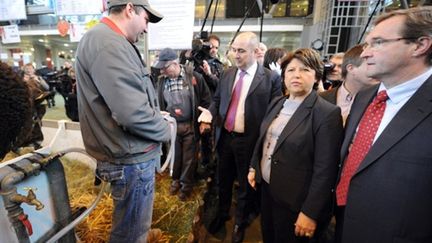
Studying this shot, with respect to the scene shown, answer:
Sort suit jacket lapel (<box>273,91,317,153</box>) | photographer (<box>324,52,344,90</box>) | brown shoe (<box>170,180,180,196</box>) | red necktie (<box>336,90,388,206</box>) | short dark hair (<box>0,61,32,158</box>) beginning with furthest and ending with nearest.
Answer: brown shoe (<box>170,180,180,196</box>) < photographer (<box>324,52,344,90</box>) < suit jacket lapel (<box>273,91,317,153</box>) < red necktie (<box>336,90,388,206</box>) < short dark hair (<box>0,61,32,158</box>)

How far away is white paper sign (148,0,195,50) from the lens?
5.70 feet

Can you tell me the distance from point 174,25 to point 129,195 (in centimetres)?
126

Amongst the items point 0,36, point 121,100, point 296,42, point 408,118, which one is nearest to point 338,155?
point 408,118

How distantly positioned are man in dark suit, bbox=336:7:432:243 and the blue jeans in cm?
87

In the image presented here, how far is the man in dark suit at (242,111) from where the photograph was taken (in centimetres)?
177

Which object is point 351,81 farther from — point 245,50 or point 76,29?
point 76,29

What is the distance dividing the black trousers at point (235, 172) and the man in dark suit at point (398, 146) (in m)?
0.92

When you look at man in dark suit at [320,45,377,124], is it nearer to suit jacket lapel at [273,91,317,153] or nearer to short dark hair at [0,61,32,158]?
suit jacket lapel at [273,91,317,153]

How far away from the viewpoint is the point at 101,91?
94cm

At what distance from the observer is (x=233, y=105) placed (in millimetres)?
1831

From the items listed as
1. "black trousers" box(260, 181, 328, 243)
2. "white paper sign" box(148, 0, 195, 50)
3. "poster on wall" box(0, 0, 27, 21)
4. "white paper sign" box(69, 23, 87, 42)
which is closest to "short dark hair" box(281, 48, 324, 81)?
"black trousers" box(260, 181, 328, 243)

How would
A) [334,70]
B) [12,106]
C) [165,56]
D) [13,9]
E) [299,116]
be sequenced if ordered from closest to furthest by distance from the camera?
[12,106], [299,116], [165,56], [334,70], [13,9]

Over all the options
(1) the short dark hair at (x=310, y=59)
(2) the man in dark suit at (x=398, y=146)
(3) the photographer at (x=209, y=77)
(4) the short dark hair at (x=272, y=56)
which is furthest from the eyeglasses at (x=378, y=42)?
(4) the short dark hair at (x=272, y=56)

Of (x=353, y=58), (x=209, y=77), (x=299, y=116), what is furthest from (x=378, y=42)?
(x=209, y=77)
